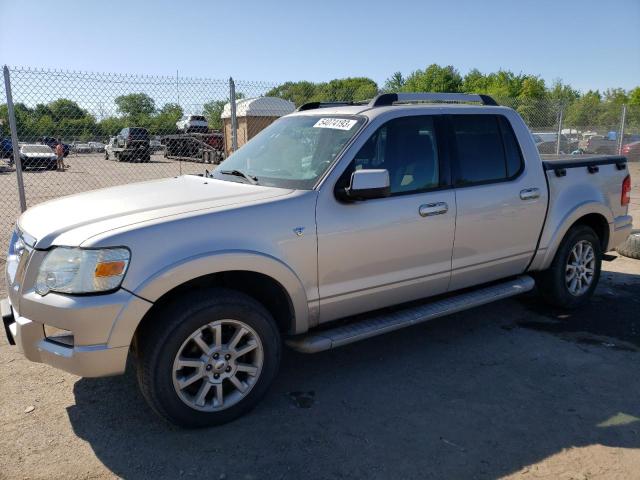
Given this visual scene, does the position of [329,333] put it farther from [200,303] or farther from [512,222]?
[512,222]

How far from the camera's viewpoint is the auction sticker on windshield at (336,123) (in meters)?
3.95

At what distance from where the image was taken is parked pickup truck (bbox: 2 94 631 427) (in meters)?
2.93

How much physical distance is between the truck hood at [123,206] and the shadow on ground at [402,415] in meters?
1.24

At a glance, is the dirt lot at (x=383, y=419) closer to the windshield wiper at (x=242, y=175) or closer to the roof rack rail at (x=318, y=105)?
the windshield wiper at (x=242, y=175)

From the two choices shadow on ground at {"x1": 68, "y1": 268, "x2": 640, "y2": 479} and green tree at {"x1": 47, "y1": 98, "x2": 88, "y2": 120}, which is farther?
green tree at {"x1": 47, "y1": 98, "x2": 88, "y2": 120}

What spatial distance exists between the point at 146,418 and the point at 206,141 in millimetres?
21327

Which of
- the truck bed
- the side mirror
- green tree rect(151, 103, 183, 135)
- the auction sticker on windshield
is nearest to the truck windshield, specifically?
the auction sticker on windshield

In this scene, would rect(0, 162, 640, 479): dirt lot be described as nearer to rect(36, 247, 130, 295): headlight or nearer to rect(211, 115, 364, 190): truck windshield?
rect(36, 247, 130, 295): headlight

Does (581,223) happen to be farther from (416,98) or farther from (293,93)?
(293,93)

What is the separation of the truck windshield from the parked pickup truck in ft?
0.05

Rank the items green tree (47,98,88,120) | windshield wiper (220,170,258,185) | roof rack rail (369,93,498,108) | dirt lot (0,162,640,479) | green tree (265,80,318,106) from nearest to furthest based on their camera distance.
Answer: dirt lot (0,162,640,479) → windshield wiper (220,170,258,185) → roof rack rail (369,93,498,108) → green tree (47,98,88,120) → green tree (265,80,318,106)

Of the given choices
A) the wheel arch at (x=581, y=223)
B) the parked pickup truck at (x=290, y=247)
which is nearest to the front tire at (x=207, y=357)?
the parked pickup truck at (x=290, y=247)

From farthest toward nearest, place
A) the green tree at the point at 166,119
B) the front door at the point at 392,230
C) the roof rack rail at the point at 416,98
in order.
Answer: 1. the green tree at the point at 166,119
2. the roof rack rail at the point at 416,98
3. the front door at the point at 392,230

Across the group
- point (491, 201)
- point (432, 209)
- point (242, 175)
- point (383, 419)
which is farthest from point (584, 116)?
point (383, 419)
